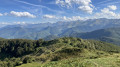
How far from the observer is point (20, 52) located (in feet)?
486

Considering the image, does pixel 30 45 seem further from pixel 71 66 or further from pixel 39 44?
pixel 71 66

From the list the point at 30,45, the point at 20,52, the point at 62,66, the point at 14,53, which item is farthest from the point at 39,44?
the point at 62,66

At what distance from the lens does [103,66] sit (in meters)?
25.7

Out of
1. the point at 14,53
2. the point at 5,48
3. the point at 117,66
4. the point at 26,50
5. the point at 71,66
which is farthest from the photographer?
the point at 5,48

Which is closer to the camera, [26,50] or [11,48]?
[26,50]

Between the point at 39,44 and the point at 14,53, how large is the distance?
40.5 metres

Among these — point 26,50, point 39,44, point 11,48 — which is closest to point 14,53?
point 11,48

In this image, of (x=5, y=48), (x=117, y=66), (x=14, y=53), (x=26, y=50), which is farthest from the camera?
(x=5, y=48)

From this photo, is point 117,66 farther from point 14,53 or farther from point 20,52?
point 14,53

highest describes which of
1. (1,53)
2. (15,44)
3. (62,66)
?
(62,66)

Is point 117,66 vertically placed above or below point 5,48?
above

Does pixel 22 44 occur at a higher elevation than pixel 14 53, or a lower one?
higher

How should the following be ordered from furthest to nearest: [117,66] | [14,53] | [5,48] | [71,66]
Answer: [5,48] < [14,53] < [71,66] < [117,66]

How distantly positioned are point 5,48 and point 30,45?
46.5 metres
